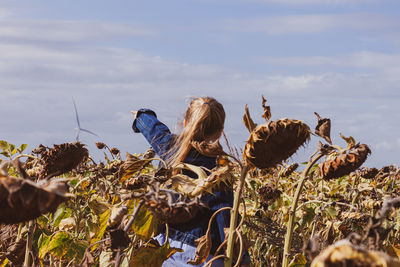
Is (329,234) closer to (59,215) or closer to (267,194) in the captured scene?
(267,194)

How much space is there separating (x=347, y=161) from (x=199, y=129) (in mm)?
1088

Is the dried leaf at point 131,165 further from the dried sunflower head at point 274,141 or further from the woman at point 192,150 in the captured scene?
the dried sunflower head at point 274,141

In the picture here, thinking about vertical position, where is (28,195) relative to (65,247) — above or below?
above

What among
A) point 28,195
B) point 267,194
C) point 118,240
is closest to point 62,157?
point 118,240

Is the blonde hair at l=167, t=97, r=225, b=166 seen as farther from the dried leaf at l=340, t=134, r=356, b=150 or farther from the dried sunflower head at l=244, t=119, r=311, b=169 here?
the dried sunflower head at l=244, t=119, r=311, b=169

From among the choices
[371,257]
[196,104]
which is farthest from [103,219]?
[371,257]

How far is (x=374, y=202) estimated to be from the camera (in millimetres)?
3195

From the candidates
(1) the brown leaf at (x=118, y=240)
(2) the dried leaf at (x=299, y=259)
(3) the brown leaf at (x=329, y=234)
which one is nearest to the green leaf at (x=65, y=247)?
(2) the dried leaf at (x=299, y=259)

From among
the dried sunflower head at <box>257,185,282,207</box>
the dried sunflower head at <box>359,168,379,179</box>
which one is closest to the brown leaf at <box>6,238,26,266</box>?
the dried sunflower head at <box>257,185,282,207</box>

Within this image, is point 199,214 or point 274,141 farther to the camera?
point 199,214

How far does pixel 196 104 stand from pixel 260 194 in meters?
0.82

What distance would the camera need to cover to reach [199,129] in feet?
8.70

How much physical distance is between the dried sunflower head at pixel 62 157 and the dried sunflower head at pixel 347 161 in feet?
2.20

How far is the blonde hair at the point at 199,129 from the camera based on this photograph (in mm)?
2643
